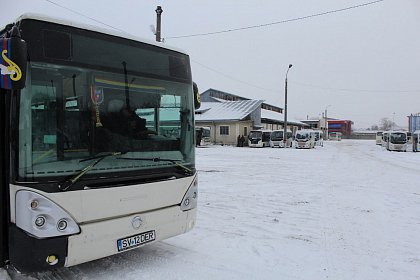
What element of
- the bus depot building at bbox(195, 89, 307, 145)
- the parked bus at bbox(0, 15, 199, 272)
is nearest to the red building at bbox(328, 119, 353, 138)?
the bus depot building at bbox(195, 89, 307, 145)

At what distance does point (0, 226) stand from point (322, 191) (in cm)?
857

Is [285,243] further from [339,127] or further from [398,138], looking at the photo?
[339,127]

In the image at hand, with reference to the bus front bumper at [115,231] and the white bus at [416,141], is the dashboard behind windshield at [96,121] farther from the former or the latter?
the white bus at [416,141]

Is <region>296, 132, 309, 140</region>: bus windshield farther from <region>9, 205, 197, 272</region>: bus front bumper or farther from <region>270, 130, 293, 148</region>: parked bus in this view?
<region>9, 205, 197, 272</region>: bus front bumper

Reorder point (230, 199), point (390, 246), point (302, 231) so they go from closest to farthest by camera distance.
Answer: point (390, 246)
point (302, 231)
point (230, 199)

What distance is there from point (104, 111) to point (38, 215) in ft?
4.13

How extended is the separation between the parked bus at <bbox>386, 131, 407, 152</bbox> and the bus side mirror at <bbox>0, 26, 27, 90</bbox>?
4044 centimetres

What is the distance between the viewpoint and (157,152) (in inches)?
160

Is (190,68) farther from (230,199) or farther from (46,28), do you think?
(230,199)

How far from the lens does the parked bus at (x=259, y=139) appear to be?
41344 mm

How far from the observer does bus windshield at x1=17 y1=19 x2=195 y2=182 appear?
3146 mm

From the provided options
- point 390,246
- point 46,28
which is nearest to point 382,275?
point 390,246

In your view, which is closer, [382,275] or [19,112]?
[19,112]

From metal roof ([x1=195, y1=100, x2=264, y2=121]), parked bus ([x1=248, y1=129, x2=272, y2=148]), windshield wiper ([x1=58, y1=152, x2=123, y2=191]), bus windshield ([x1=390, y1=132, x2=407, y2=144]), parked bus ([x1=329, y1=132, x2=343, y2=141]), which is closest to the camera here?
windshield wiper ([x1=58, y1=152, x2=123, y2=191])
